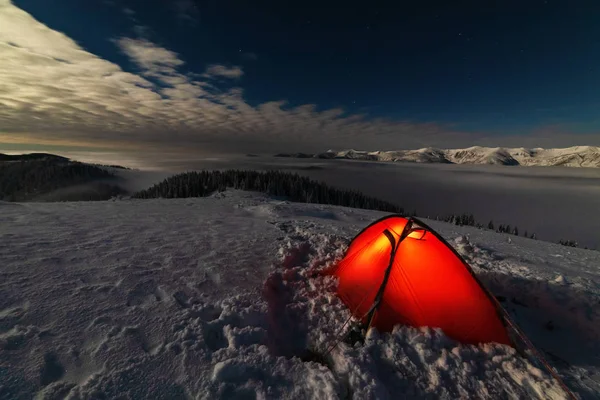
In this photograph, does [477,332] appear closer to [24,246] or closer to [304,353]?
[304,353]

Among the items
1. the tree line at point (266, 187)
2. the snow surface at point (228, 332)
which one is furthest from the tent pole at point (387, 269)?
the tree line at point (266, 187)

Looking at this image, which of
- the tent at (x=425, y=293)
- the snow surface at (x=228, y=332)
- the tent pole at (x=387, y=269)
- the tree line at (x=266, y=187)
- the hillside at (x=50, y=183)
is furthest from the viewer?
the hillside at (x=50, y=183)

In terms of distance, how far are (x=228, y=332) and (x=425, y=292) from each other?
369cm

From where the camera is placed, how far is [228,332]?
4.44m

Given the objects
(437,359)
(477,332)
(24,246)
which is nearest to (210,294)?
(437,359)

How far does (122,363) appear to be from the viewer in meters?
3.60

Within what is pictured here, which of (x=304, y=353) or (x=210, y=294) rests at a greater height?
(x=210, y=294)

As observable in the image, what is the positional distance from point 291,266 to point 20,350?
5.42m

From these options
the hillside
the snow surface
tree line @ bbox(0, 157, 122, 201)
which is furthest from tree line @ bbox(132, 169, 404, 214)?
tree line @ bbox(0, 157, 122, 201)

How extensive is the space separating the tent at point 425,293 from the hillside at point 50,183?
568 feet

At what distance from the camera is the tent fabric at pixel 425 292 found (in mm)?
4695

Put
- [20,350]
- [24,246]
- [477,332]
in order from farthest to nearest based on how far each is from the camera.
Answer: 1. [24,246]
2. [477,332]
3. [20,350]

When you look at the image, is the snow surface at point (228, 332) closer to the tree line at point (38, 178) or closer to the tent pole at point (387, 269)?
the tent pole at point (387, 269)

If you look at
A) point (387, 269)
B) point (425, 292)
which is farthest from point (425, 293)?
point (387, 269)
